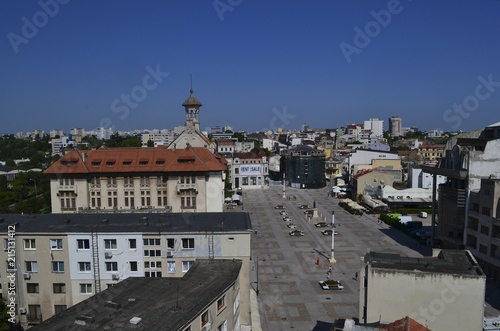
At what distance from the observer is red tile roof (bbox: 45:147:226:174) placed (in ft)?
156

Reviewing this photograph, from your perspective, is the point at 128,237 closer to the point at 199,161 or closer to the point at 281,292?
the point at 281,292

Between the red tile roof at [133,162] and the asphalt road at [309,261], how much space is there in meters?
11.4

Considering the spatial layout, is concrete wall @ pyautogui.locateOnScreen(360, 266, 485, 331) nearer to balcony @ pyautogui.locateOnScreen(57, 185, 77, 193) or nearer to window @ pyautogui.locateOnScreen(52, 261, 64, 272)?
window @ pyautogui.locateOnScreen(52, 261, 64, 272)

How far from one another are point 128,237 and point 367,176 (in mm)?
58693

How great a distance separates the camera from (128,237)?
2339 cm

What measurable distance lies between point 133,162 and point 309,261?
2401 cm

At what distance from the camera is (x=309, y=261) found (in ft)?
128

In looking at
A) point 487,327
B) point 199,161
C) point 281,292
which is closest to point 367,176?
point 199,161

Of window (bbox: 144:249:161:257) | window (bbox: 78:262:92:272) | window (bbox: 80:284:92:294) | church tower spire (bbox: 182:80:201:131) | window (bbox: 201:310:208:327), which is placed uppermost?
church tower spire (bbox: 182:80:201:131)

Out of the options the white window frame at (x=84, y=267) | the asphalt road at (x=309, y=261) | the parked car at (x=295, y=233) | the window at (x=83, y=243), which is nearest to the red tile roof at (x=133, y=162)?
the asphalt road at (x=309, y=261)

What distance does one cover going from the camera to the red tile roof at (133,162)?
47.6 m

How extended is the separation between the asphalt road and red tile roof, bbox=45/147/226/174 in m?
11.4

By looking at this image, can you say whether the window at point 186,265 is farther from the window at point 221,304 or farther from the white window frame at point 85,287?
the window at point 221,304

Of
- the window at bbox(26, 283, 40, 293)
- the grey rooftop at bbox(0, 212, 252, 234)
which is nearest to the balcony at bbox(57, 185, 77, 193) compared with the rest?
the grey rooftop at bbox(0, 212, 252, 234)
